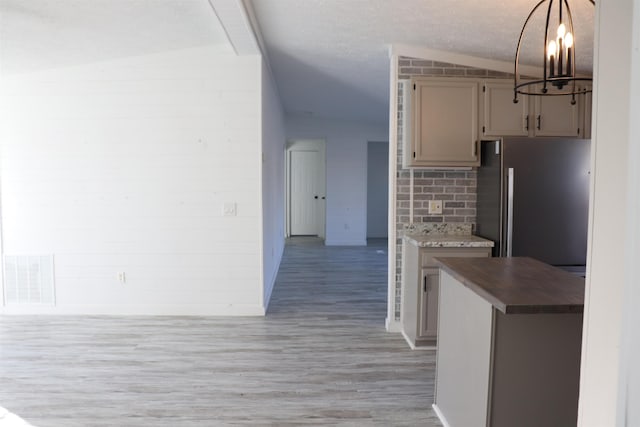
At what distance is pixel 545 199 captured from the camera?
353cm

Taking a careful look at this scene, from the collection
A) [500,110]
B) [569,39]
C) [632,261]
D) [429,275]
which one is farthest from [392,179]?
[632,261]

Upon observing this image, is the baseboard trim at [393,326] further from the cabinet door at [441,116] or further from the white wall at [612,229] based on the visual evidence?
A: the white wall at [612,229]

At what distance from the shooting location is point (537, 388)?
2.01 metres

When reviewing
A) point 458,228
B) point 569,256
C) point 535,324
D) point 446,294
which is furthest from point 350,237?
point 535,324

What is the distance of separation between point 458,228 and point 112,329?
3212 mm

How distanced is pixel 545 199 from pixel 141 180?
3615 millimetres

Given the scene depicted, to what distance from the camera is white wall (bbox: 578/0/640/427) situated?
80cm

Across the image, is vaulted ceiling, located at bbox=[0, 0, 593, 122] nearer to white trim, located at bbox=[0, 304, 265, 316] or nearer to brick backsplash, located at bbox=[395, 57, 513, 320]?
brick backsplash, located at bbox=[395, 57, 513, 320]

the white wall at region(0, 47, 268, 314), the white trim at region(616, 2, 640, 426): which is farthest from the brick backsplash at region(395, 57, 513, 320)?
the white trim at region(616, 2, 640, 426)

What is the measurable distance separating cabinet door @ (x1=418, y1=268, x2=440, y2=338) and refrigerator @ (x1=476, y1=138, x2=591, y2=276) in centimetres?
55

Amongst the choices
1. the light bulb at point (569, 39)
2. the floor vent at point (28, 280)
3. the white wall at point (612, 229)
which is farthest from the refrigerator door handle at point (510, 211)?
the floor vent at point (28, 280)

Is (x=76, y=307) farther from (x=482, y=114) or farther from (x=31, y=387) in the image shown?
(x=482, y=114)

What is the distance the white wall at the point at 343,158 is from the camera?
30.2 feet

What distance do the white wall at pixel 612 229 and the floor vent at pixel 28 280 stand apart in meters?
4.84
